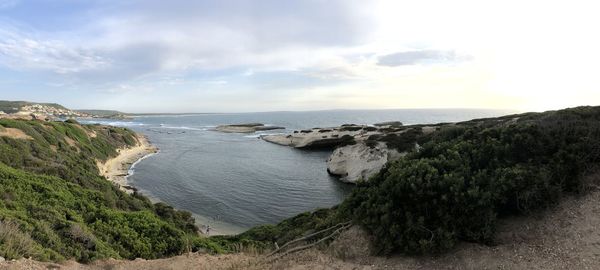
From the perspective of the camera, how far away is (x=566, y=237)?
7.11 m

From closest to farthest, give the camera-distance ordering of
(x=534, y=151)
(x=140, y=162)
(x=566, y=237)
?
(x=566, y=237)
(x=534, y=151)
(x=140, y=162)

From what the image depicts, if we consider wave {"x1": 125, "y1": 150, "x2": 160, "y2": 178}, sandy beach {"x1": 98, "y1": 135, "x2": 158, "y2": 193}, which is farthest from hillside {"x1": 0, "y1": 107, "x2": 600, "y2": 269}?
wave {"x1": 125, "y1": 150, "x2": 160, "y2": 178}

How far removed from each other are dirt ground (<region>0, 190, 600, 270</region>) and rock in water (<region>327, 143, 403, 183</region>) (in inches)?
1064

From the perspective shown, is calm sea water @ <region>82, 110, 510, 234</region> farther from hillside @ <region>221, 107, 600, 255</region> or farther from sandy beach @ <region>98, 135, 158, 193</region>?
hillside @ <region>221, 107, 600, 255</region>

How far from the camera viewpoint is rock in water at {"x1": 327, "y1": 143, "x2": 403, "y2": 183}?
3719 cm

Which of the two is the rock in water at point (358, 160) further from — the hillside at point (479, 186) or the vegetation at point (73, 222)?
the hillside at point (479, 186)

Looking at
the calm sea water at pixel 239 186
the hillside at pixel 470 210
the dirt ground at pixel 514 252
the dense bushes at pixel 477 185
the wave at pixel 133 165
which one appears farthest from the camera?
the wave at pixel 133 165

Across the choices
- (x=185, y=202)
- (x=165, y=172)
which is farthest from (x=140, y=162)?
(x=185, y=202)

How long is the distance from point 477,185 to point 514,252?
1.42 meters

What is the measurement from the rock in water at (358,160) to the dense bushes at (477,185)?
1041 inches

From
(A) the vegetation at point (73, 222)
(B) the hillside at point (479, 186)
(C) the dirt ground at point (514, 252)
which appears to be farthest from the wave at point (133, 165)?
(B) the hillside at point (479, 186)

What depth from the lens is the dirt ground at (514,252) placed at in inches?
265

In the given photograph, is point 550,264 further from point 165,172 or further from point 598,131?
point 165,172

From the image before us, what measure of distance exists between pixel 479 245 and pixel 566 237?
1597 mm
